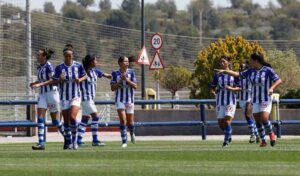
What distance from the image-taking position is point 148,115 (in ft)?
109

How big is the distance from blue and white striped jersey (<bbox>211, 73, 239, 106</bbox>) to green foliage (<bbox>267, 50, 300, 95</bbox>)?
4787cm

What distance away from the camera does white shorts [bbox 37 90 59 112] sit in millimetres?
22547

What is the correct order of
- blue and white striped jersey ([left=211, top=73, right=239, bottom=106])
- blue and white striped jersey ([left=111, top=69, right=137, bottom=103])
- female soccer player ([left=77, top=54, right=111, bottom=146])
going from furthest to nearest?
blue and white striped jersey ([left=111, top=69, right=137, bottom=103]), blue and white striped jersey ([left=211, top=73, right=239, bottom=106]), female soccer player ([left=77, top=54, right=111, bottom=146])

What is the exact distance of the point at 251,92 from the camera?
22.5 metres

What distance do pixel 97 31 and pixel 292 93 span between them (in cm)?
3973

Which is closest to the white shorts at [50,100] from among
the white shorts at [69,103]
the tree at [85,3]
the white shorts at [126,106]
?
the white shorts at [69,103]

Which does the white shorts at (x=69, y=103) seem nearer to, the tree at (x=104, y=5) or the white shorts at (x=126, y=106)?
the white shorts at (x=126, y=106)

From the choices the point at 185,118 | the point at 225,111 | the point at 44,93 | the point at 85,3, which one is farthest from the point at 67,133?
the point at 85,3

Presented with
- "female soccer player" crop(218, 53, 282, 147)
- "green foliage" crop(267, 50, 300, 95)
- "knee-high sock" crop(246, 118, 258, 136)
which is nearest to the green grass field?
"female soccer player" crop(218, 53, 282, 147)

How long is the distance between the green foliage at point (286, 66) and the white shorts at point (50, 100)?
5022 centimetres

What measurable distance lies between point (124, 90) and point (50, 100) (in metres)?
2.49

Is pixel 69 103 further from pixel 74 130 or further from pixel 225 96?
pixel 225 96

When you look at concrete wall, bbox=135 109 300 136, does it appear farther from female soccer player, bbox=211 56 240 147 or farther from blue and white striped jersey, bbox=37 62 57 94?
blue and white striped jersey, bbox=37 62 57 94

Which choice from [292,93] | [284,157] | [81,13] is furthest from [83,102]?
[81,13]
